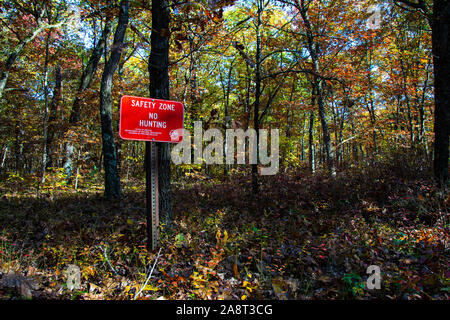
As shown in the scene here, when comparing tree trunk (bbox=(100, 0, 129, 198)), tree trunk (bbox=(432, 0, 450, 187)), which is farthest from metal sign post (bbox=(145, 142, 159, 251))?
tree trunk (bbox=(432, 0, 450, 187))

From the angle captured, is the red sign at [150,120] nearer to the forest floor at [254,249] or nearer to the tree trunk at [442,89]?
the forest floor at [254,249]

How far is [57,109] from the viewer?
42.2 feet

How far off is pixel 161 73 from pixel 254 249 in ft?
12.6

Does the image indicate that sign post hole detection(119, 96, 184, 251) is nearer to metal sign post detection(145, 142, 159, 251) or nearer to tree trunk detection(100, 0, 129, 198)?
metal sign post detection(145, 142, 159, 251)

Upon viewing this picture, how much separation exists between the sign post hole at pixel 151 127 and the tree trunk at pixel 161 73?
939mm

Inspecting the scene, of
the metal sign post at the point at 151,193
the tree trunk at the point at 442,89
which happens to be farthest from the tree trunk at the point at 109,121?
the tree trunk at the point at 442,89

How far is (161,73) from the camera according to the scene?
4.79m

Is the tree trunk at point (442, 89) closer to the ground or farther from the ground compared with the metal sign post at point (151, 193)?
farther from the ground

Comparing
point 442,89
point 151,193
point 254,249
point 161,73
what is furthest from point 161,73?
point 442,89

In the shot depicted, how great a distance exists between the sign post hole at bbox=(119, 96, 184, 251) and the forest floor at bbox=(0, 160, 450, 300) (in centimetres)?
80

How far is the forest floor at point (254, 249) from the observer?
2.98 m

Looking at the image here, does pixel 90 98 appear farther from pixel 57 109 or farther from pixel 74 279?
pixel 74 279
